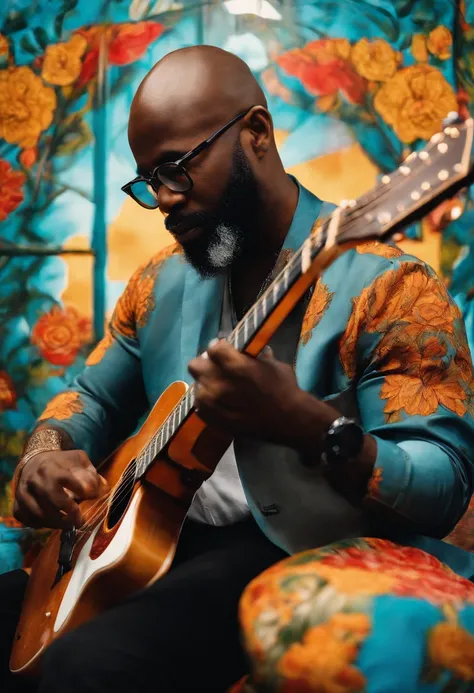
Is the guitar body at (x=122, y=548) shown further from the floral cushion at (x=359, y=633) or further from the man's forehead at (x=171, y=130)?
the man's forehead at (x=171, y=130)

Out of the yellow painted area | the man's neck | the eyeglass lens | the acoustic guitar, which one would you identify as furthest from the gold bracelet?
the yellow painted area

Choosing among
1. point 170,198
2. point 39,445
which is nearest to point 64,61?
point 170,198

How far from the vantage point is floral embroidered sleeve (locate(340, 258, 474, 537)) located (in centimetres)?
123

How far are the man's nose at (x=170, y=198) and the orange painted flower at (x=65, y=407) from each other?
49 cm

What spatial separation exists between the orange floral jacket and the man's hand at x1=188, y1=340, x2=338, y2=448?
11 centimetres

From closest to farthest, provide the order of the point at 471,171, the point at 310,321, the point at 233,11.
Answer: the point at 471,171, the point at 310,321, the point at 233,11

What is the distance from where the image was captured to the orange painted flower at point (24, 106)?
2.40m

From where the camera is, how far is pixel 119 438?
1931 millimetres

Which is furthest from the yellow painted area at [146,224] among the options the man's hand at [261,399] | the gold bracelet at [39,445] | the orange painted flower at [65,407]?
the man's hand at [261,399]

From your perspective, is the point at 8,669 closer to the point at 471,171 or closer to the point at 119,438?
the point at 119,438

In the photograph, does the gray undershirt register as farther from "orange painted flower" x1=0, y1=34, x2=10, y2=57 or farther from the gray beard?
"orange painted flower" x1=0, y1=34, x2=10, y2=57

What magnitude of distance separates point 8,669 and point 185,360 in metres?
0.63

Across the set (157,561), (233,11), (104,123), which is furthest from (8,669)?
(233,11)

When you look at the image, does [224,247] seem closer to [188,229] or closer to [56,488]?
[188,229]
